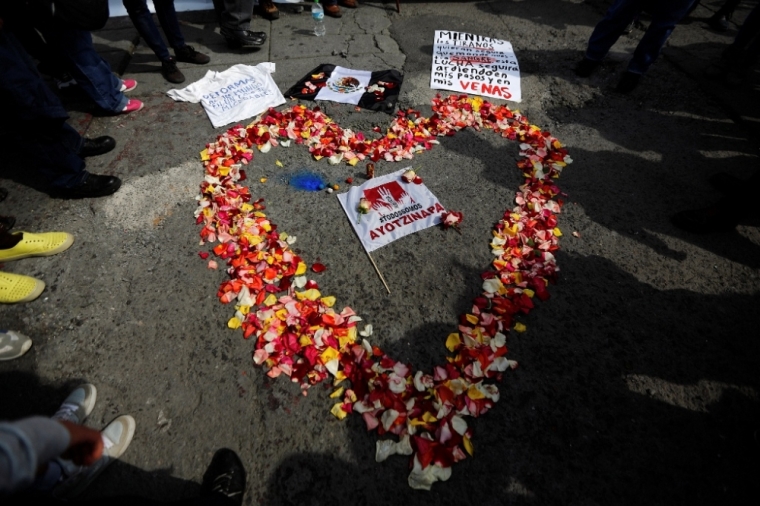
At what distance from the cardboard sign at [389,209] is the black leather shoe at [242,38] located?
3065mm

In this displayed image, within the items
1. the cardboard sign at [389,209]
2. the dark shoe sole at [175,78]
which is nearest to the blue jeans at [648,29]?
the cardboard sign at [389,209]

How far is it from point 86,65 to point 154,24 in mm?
1029

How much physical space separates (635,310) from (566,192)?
1269 millimetres

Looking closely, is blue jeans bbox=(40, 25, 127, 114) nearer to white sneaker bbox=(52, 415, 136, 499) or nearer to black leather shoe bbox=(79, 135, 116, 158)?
black leather shoe bbox=(79, 135, 116, 158)

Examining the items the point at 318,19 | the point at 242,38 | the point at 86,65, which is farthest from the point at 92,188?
the point at 318,19

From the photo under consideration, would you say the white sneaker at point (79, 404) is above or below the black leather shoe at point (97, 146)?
below

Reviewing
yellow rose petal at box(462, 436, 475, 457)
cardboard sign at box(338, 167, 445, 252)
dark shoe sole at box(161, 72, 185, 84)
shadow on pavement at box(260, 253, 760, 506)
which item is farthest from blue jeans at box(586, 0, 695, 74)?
dark shoe sole at box(161, 72, 185, 84)

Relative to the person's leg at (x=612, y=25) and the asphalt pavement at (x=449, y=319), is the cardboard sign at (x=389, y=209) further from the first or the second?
the person's leg at (x=612, y=25)

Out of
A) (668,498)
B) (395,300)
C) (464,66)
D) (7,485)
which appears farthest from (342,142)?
(668,498)

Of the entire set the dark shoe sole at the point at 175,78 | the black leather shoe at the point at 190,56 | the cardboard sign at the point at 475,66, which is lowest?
the dark shoe sole at the point at 175,78

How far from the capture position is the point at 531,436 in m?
1.99

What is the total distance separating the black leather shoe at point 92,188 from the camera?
2.91 meters

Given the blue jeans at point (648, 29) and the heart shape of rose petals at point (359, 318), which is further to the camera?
the blue jeans at point (648, 29)

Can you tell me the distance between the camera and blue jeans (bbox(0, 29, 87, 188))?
2.26 meters
